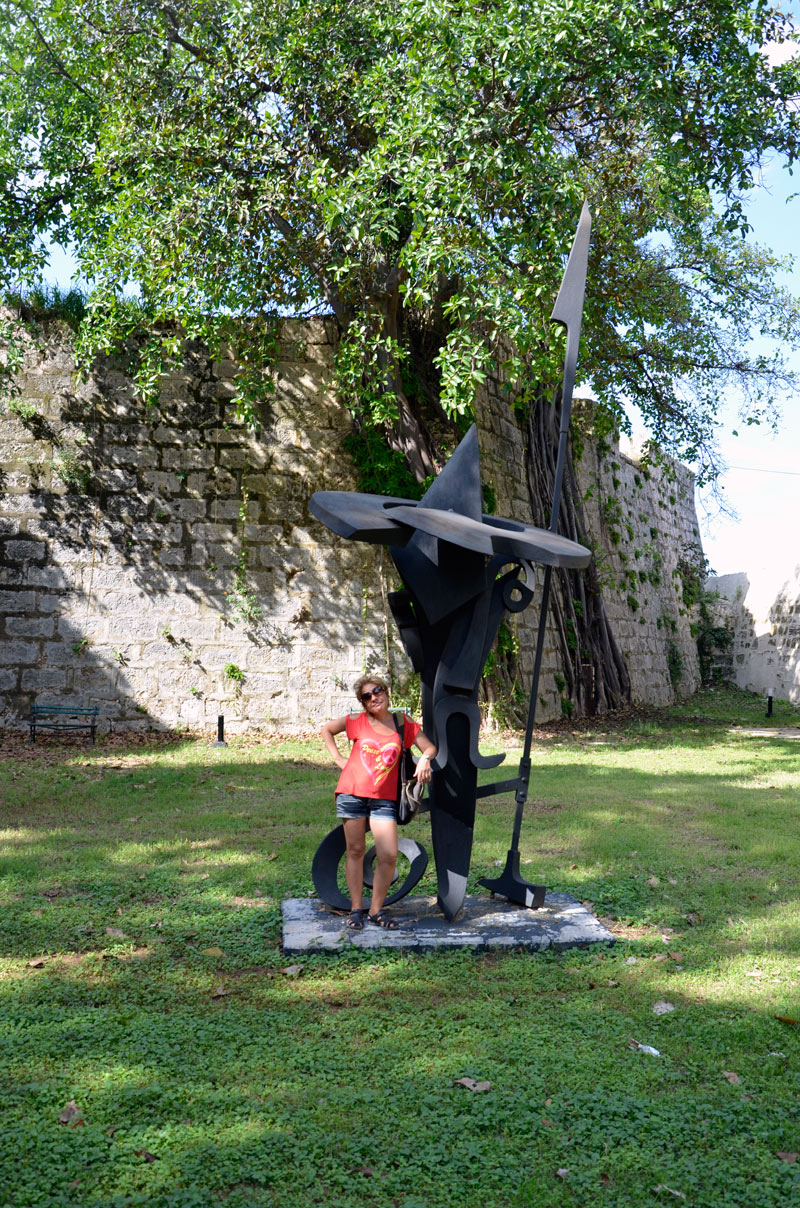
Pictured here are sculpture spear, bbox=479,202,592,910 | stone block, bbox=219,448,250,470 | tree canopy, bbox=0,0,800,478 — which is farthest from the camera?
stone block, bbox=219,448,250,470

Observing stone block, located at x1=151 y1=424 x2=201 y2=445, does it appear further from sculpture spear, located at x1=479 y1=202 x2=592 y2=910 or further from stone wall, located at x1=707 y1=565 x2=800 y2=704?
stone wall, located at x1=707 y1=565 x2=800 y2=704

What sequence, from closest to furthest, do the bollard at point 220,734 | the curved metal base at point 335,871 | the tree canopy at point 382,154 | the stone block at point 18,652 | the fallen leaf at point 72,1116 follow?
the fallen leaf at point 72,1116, the curved metal base at point 335,871, the tree canopy at point 382,154, the bollard at point 220,734, the stone block at point 18,652

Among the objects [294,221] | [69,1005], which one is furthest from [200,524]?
[69,1005]

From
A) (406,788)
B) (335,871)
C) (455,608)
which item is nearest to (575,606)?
(455,608)

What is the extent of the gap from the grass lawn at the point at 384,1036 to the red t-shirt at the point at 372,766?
765 millimetres

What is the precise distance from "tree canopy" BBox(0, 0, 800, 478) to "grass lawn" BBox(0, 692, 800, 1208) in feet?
15.8

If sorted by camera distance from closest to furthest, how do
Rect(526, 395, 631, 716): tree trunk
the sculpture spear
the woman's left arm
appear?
1. the woman's left arm
2. the sculpture spear
3. Rect(526, 395, 631, 716): tree trunk

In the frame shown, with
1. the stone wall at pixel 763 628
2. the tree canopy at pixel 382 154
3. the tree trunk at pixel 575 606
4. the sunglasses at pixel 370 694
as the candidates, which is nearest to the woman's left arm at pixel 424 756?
the sunglasses at pixel 370 694

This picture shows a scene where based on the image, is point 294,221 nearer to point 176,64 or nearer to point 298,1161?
point 176,64

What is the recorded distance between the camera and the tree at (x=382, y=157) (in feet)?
28.2

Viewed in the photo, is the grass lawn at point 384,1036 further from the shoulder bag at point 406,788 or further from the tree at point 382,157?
the tree at point 382,157

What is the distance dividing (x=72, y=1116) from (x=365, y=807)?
2.03m

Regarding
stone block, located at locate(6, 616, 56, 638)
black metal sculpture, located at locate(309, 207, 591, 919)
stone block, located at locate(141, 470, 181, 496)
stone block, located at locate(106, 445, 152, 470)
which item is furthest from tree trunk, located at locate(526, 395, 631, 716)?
black metal sculpture, located at locate(309, 207, 591, 919)

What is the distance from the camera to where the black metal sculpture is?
472 cm
